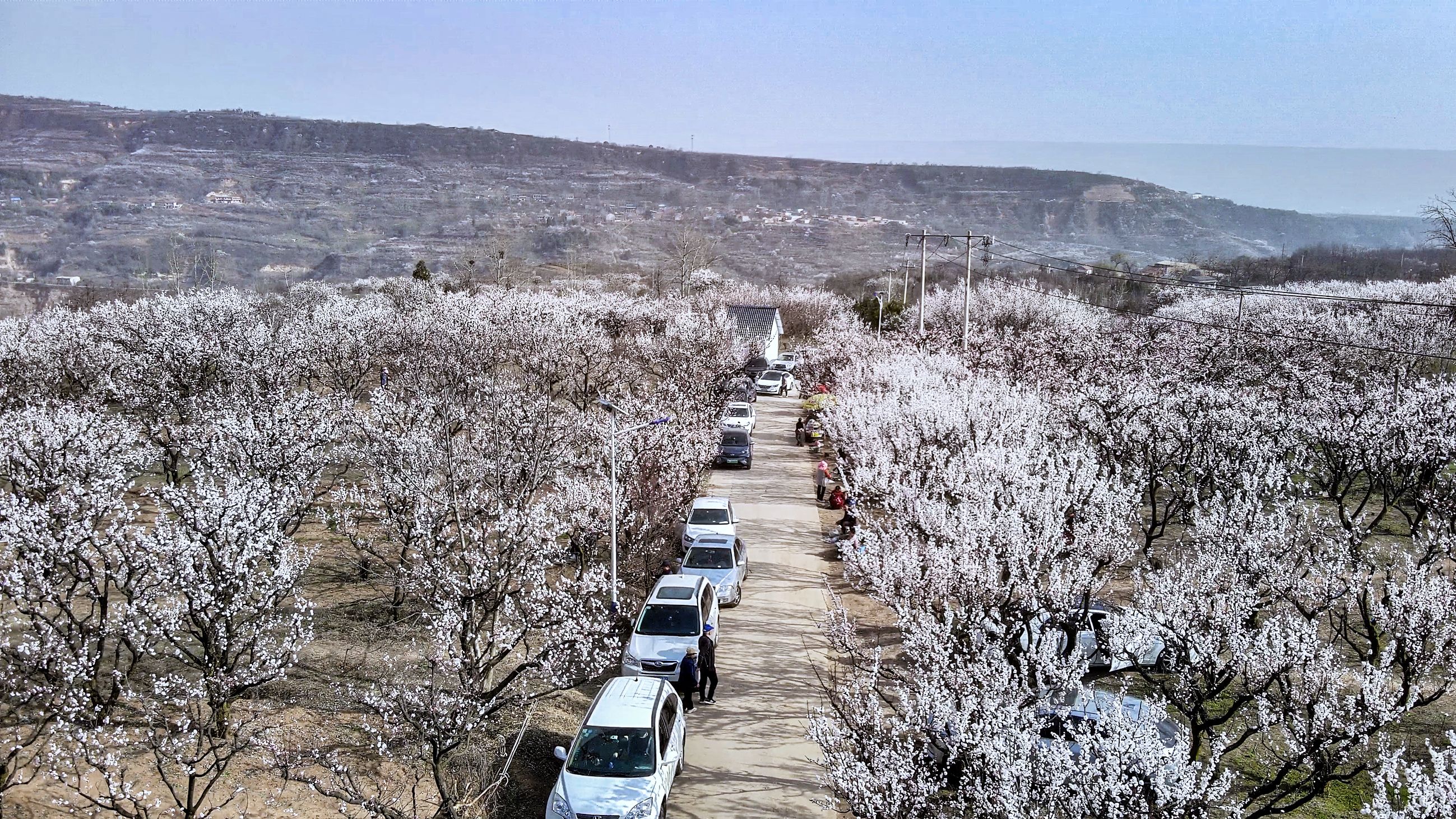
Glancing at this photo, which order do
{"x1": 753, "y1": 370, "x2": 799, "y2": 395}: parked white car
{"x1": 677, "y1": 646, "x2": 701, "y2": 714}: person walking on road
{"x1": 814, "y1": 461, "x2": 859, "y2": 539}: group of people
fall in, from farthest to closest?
{"x1": 753, "y1": 370, "x2": 799, "y2": 395}: parked white car → {"x1": 814, "y1": 461, "x2": 859, "y2": 539}: group of people → {"x1": 677, "y1": 646, "x2": 701, "y2": 714}: person walking on road

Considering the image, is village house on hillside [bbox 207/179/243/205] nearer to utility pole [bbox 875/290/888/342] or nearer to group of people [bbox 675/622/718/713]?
utility pole [bbox 875/290/888/342]

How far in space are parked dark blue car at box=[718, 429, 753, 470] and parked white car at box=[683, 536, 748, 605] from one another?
530 inches

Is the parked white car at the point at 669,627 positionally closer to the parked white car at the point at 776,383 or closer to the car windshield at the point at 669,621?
the car windshield at the point at 669,621

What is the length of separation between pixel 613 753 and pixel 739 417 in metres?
29.1

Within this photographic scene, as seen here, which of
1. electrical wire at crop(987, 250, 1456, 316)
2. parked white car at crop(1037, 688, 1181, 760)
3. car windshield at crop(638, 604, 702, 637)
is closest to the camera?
parked white car at crop(1037, 688, 1181, 760)

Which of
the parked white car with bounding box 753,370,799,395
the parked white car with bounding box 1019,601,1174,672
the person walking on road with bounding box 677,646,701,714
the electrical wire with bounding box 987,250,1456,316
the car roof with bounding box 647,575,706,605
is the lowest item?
the parked white car with bounding box 753,370,799,395

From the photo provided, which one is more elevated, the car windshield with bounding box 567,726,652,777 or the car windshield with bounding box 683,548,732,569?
the car windshield with bounding box 567,726,652,777

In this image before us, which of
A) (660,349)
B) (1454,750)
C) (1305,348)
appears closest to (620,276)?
(660,349)

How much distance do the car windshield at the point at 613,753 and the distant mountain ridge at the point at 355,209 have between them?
127 meters

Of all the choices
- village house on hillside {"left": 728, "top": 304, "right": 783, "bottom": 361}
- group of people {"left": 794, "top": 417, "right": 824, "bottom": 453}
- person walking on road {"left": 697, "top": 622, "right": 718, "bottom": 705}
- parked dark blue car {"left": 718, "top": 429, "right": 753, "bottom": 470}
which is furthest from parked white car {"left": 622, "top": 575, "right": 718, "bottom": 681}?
village house on hillside {"left": 728, "top": 304, "right": 783, "bottom": 361}

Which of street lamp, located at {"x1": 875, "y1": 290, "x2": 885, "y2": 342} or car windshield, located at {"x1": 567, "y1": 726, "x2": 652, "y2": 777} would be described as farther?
street lamp, located at {"x1": 875, "y1": 290, "x2": 885, "y2": 342}

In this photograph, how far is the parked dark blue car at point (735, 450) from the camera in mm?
35250

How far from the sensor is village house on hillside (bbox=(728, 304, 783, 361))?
65.4 m

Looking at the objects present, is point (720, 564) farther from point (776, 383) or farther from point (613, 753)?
point (776, 383)
